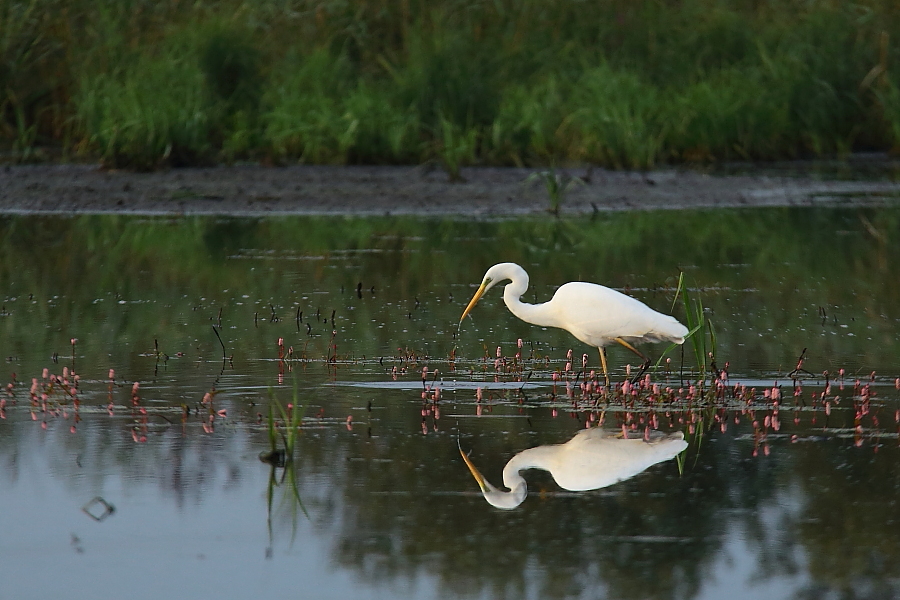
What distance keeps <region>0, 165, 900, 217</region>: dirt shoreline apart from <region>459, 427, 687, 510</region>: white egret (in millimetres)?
8640

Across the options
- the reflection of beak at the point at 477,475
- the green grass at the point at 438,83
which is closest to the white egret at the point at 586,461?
the reflection of beak at the point at 477,475

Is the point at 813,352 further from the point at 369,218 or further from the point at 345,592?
the point at 369,218

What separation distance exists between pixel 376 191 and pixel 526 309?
7780 millimetres

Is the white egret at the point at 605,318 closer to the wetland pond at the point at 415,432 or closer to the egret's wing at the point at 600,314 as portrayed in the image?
the egret's wing at the point at 600,314

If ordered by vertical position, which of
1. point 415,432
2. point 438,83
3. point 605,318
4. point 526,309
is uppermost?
point 438,83

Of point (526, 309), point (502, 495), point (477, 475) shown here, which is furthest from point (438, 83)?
point (502, 495)

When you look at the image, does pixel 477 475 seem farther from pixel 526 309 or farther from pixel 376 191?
pixel 376 191

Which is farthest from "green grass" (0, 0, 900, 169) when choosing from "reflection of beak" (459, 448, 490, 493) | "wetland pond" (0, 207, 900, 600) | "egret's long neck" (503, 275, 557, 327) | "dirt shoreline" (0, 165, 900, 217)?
"reflection of beak" (459, 448, 490, 493)

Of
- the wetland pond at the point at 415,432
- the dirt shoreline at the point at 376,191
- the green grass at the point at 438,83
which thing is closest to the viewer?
the wetland pond at the point at 415,432

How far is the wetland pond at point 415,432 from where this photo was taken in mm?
4098

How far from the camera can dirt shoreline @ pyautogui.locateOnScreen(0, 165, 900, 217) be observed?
563 inches

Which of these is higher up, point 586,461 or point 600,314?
point 600,314

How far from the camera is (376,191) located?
14.9 m

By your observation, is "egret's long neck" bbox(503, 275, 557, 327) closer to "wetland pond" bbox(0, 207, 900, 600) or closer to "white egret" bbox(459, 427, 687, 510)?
"wetland pond" bbox(0, 207, 900, 600)
